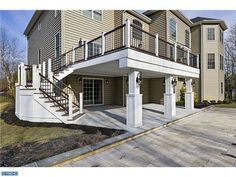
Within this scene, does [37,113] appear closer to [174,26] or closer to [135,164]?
[135,164]

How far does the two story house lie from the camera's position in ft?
20.9

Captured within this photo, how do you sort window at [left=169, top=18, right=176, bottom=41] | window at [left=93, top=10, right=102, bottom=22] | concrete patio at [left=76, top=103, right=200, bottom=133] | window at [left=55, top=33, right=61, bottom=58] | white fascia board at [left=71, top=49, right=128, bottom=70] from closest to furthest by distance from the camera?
white fascia board at [left=71, top=49, right=128, bottom=70], concrete patio at [left=76, top=103, right=200, bottom=133], window at [left=55, top=33, right=61, bottom=58], window at [left=93, top=10, right=102, bottom=22], window at [left=169, top=18, right=176, bottom=41]

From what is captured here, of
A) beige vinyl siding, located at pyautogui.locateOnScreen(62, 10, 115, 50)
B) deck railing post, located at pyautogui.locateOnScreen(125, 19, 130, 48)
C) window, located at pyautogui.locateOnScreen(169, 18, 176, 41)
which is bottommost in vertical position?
deck railing post, located at pyautogui.locateOnScreen(125, 19, 130, 48)

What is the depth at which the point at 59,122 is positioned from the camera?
7098 mm

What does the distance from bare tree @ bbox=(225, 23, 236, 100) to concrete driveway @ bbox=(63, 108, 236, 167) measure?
19673mm

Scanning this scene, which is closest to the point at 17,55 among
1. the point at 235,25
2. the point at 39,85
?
the point at 39,85

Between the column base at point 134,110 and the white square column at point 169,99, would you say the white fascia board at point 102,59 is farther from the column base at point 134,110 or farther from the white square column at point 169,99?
the white square column at point 169,99

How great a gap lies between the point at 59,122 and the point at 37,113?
112 centimetres

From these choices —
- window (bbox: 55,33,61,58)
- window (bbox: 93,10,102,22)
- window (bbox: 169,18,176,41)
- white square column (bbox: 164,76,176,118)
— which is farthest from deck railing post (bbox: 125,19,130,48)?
window (bbox: 169,18,176,41)

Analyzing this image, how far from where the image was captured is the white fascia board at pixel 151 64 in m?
5.56

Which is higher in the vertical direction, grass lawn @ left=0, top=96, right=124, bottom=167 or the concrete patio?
the concrete patio

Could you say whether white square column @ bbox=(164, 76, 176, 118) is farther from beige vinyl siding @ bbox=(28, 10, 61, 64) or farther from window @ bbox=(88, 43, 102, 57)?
beige vinyl siding @ bbox=(28, 10, 61, 64)
